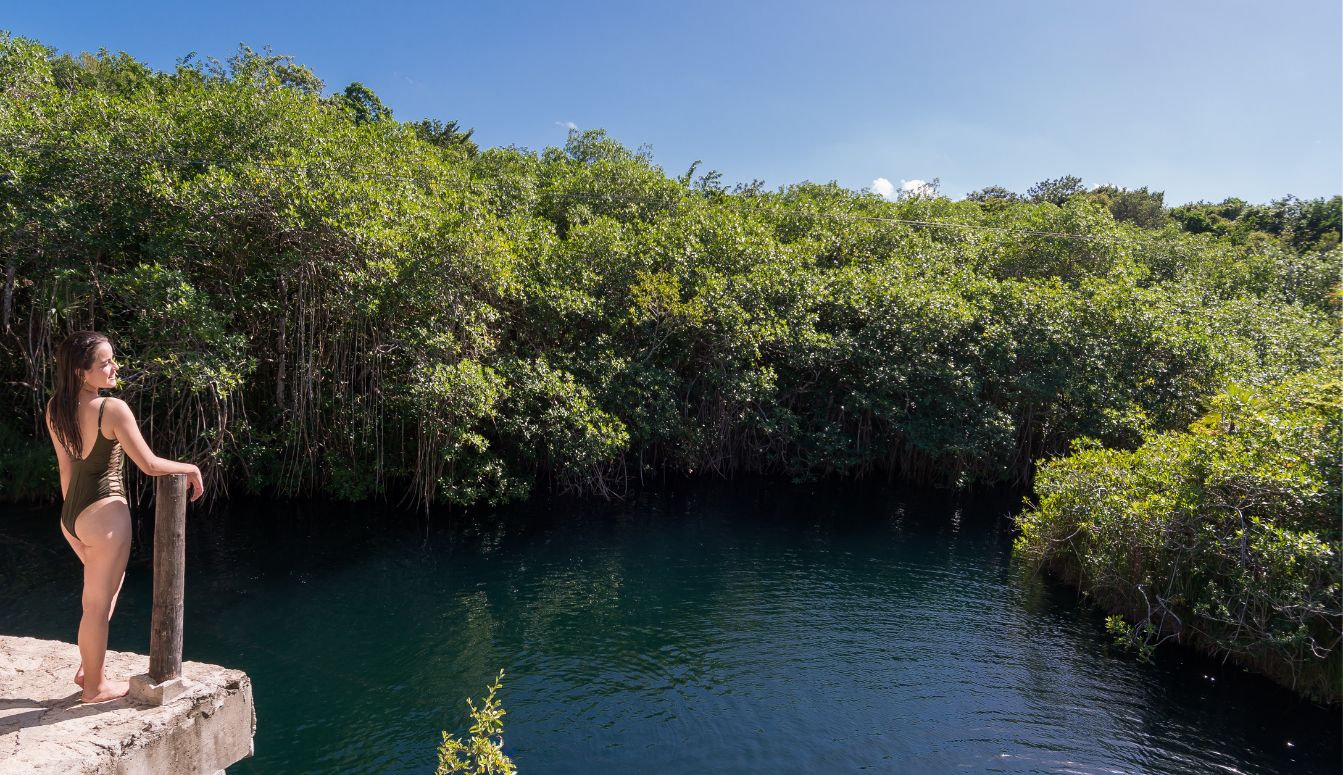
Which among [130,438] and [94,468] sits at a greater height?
[130,438]

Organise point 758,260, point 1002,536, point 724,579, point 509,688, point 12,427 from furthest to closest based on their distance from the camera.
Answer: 1. point 758,260
2. point 1002,536
3. point 12,427
4. point 724,579
5. point 509,688

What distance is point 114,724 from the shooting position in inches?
176

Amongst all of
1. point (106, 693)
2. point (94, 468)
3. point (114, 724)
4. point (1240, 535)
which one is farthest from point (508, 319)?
point (1240, 535)

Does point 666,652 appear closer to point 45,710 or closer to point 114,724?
point 114,724

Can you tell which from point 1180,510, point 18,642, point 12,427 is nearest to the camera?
point 18,642

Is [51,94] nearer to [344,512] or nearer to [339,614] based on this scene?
[344,512]

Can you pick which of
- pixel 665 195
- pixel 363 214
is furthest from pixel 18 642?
pixel 665 195

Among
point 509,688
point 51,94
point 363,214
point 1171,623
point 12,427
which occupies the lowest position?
point 509,688

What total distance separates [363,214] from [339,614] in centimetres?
718

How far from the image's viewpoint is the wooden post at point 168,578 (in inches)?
184

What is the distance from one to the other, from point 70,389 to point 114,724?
202cm

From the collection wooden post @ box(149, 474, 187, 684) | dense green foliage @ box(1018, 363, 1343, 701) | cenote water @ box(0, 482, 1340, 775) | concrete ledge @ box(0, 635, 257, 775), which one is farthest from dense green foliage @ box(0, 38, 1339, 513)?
wooden post @ box(149, 474, 187, 684)

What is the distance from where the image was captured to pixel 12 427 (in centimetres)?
1556

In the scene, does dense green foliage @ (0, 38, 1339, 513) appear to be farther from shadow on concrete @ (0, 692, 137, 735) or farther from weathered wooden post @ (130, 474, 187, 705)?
weathered wooden post @ (130, 474, 187, 705)
